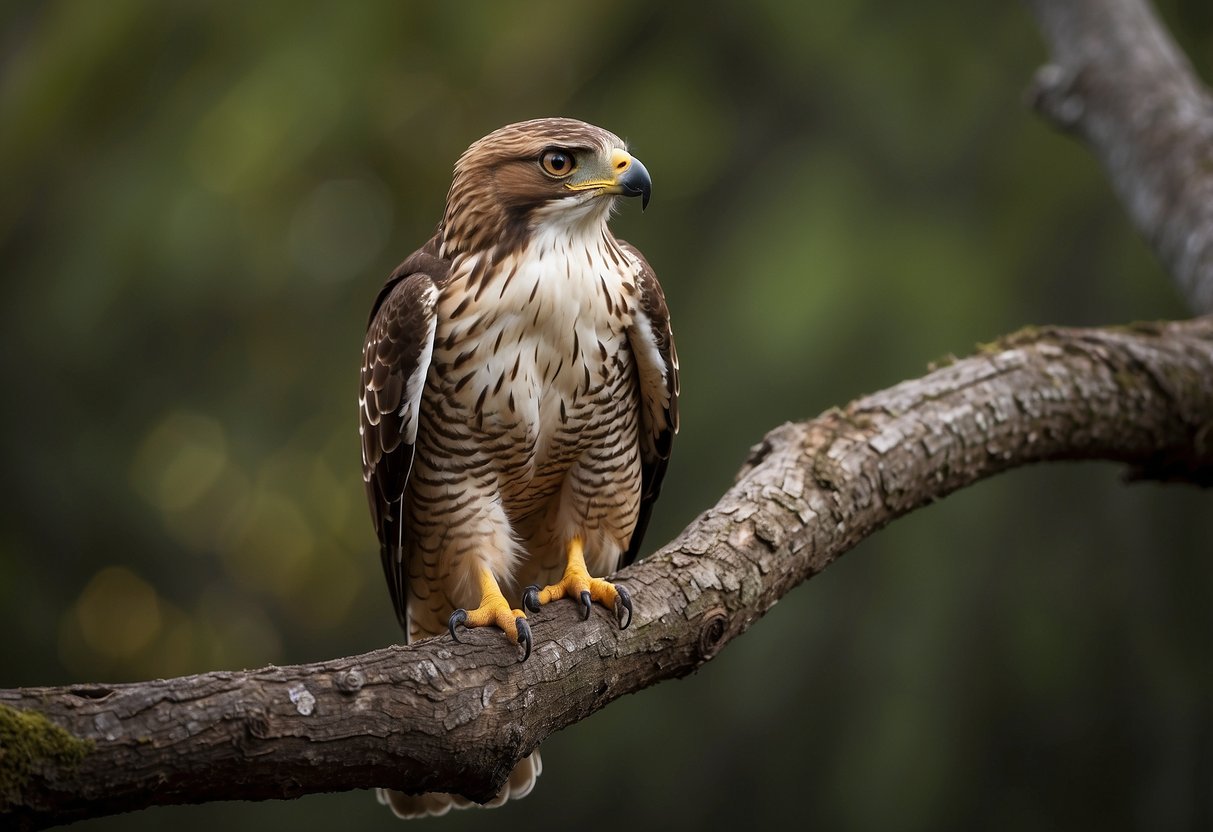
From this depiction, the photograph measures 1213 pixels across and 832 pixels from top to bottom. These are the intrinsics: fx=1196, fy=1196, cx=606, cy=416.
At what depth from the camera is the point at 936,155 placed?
6.41 metres

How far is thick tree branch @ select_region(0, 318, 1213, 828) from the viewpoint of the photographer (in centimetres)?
190

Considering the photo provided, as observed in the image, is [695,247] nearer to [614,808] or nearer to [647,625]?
[614,808]

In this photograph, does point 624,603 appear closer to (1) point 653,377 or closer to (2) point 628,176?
(1) point 653,377

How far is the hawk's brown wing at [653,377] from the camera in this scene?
3.38 metres

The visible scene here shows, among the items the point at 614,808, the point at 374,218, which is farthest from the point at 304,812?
the point at 374,218

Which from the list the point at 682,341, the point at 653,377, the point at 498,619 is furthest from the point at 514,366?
the point at 682,341

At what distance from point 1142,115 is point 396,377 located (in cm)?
326

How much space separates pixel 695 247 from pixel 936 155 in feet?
4.56

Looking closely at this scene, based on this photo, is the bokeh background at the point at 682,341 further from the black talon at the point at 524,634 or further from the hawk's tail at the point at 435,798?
the black talon at the point at 524,634

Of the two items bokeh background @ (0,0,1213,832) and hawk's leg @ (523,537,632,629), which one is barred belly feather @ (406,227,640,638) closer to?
hawk's leg @ (523,537,632,629)

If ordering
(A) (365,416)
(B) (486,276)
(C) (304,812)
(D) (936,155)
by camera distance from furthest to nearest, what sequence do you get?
(C) (304,812) < (D) (936,155) < (A) (365,416) < (B) (486,276)

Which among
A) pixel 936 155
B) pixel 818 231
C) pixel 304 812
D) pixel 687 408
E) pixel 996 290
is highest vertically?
pixel 936 155

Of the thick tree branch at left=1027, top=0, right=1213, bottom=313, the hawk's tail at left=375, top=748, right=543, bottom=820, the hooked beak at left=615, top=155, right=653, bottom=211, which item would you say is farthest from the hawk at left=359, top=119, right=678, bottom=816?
the thick tree branch at left=1027, top=0, right=1213, bottom=313

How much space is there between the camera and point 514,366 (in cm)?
319
